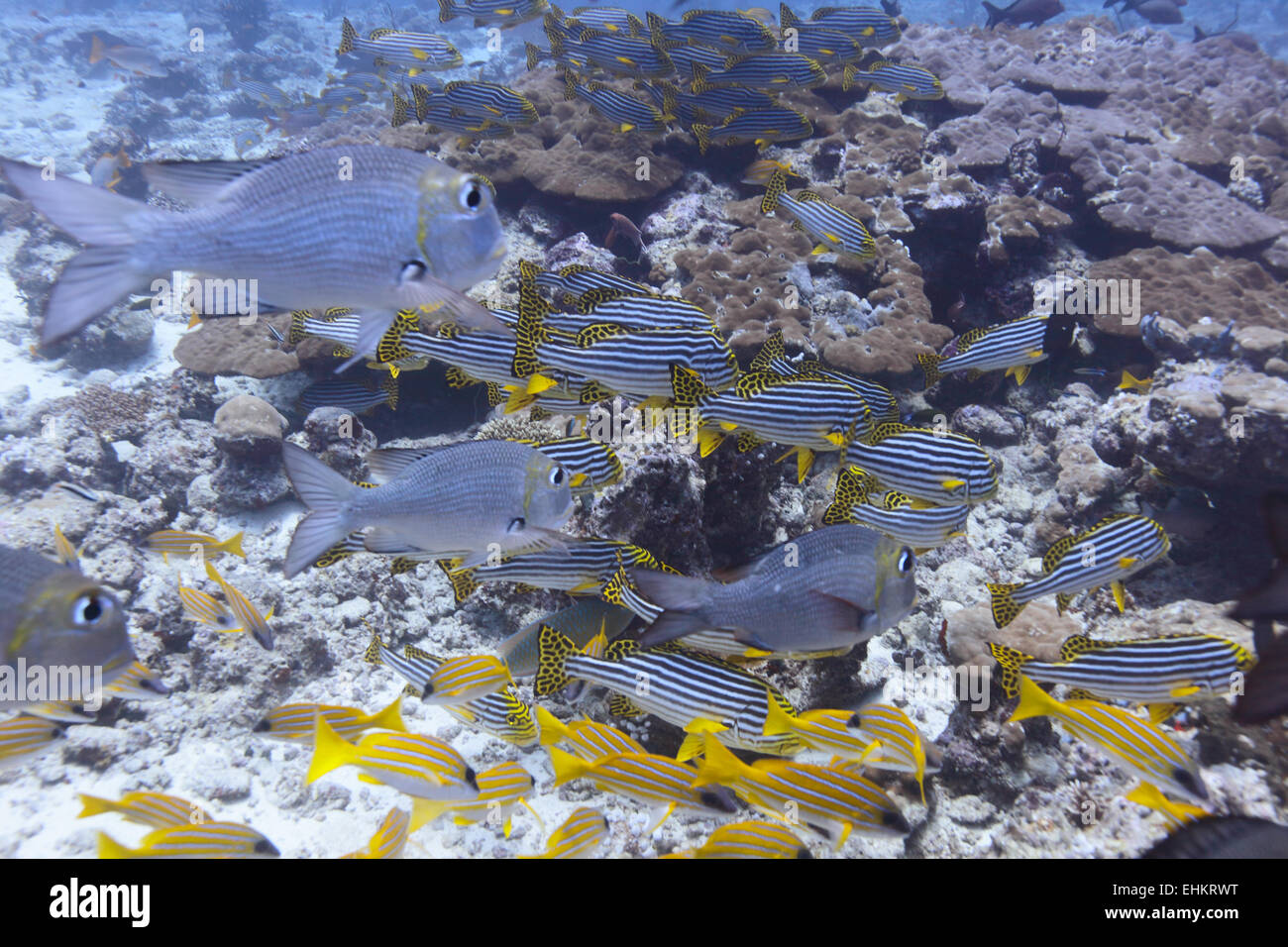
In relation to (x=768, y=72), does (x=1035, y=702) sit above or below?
below

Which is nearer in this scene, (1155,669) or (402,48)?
(1155,669)

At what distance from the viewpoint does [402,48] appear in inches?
361

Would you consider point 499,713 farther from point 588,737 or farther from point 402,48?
point 402,48

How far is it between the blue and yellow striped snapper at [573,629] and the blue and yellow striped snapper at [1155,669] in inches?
92.1

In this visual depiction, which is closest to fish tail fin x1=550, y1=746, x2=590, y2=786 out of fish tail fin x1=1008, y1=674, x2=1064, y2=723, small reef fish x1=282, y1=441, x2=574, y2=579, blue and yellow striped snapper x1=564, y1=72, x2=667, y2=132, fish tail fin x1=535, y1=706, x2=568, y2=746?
fish tail fin x1=535, y1=706, x2=568, y2=746

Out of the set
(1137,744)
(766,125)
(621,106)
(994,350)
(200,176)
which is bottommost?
(1137,744)

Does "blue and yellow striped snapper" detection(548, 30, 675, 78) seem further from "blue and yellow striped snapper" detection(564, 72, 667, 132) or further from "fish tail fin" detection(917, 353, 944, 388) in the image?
"fish tail fin" detection(917, 353, 944, 388)

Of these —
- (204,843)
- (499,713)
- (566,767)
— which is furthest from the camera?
(499,713)

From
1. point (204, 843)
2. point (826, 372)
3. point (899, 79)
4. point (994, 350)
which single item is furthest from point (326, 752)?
point (899, 79)

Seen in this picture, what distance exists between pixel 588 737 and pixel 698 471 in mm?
2191

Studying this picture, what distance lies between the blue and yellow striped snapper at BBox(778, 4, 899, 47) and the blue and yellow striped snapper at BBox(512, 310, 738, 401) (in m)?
8.35

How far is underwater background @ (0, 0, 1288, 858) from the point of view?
8.84 feet

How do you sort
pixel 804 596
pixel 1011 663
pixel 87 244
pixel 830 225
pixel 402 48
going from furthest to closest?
1. pixel 402 48
2. pixel 830 225
3. pixel 1011 663
4. pixel 804 596
5. pixel 87 244

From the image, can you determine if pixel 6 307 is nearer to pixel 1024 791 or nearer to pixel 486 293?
pixel 486 293
